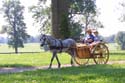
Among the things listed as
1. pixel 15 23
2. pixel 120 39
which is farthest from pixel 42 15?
pixel 120 39

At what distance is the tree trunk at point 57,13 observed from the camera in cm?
3444

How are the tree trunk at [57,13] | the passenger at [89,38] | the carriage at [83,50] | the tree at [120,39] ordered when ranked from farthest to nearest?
1. the tree at [120,39]
2. the tree trunk at [57,13]
3. the passenger at [89,38]
4. the carriage at [83,50]

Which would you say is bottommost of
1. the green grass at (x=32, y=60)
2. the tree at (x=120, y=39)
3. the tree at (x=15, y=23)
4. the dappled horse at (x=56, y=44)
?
the tree at (x=120, y=39)

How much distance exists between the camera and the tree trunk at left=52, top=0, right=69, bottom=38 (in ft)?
113

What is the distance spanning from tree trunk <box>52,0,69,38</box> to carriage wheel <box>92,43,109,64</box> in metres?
14.3

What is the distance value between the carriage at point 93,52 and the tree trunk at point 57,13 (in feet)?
46.7

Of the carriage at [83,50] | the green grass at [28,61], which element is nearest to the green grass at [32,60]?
the green grass at [28,61]

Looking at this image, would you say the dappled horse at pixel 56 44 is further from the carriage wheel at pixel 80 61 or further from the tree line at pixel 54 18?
the tree line at pixel 54 18

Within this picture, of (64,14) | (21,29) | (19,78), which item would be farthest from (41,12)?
(19,78)

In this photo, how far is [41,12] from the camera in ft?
224

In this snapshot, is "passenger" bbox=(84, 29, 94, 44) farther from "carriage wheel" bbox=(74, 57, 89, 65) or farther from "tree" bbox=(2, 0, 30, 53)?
"tree" bbox=(2, 0, 30, 53)

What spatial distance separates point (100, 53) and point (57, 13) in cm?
1524

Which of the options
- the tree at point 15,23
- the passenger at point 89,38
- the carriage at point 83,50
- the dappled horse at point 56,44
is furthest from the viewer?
the tree at point 15,23

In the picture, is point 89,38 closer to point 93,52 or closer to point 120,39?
point 93,52
